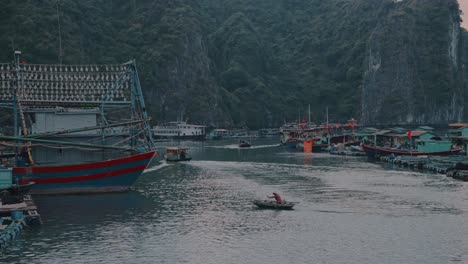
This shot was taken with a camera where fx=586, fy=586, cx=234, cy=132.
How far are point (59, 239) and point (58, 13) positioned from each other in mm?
159390

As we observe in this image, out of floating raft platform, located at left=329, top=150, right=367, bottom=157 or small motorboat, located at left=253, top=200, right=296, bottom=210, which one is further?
floating raft platform, located at left=329, top=150, right=367, bottom=157

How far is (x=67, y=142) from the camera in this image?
57156 millimetres

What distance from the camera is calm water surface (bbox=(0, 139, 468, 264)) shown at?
3675 cm

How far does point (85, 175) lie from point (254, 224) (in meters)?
21.3

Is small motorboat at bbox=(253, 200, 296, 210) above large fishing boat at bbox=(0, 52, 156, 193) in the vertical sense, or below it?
below

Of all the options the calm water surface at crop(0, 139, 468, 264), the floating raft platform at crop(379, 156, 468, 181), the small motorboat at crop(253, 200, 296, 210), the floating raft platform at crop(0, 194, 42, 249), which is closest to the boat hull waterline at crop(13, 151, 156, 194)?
the calm water surface at crop(0, 139, 468, 264)

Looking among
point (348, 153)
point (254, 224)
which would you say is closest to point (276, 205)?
point (254, 224)

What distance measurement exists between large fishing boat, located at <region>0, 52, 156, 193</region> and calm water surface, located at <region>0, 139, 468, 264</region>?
200 centimetres

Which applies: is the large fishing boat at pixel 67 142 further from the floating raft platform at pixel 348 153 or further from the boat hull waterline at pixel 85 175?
the floating raft platform at pixel 348 153

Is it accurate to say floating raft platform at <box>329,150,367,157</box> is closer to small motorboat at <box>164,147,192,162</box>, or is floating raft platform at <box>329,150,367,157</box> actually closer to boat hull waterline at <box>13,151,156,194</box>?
small motorboat at <box>164,147,192,162</box>

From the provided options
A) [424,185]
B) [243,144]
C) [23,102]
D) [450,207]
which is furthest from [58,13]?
[450,207]

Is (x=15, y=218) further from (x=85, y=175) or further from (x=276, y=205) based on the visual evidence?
(x=276, y=205)

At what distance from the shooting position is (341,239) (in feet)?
133

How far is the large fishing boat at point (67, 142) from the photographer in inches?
2283
